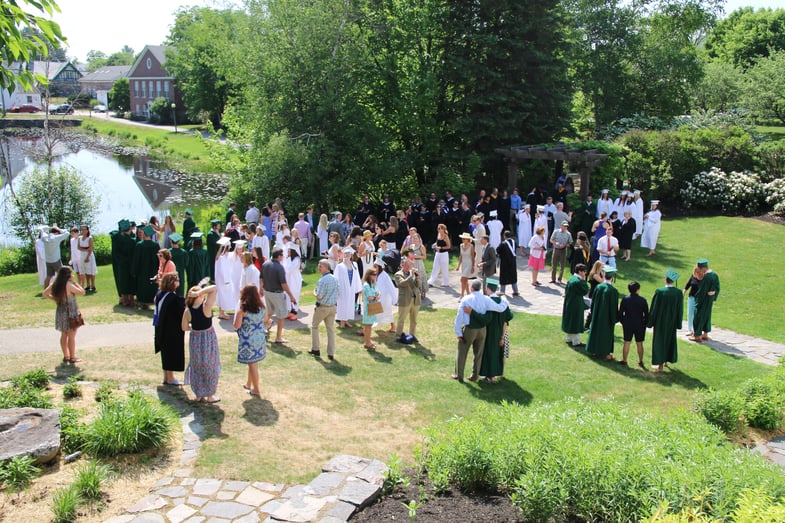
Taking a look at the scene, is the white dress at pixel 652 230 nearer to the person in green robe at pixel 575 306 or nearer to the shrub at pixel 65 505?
the person in green robe at pixel 575 306

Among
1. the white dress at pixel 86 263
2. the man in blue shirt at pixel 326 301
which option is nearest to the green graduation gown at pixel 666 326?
the man in blue shirt at pixel 326 301

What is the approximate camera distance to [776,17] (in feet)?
184

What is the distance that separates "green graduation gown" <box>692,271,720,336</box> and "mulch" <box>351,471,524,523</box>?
768 cm

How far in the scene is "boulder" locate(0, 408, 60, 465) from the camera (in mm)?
6742

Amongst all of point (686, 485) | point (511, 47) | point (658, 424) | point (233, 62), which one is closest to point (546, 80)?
point (511, 47)

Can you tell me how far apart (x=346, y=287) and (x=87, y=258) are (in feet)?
21.6

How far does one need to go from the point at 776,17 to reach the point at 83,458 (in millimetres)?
64216

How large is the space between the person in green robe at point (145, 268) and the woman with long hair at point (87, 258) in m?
1.89

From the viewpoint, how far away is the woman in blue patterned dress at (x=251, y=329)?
8.73m

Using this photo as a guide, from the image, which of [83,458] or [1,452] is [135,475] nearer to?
[83,458]

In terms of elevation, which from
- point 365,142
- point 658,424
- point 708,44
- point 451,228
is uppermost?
point 708,44

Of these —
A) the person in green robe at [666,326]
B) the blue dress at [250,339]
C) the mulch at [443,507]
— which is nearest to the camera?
the mulch at [443,507]

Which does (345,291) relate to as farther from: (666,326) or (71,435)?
(71,435)

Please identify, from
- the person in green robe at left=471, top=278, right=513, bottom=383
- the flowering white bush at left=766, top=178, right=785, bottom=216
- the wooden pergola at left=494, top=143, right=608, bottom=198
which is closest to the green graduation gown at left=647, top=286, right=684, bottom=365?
the person in green robe at left=471, top=278, right=513, bottom=383
